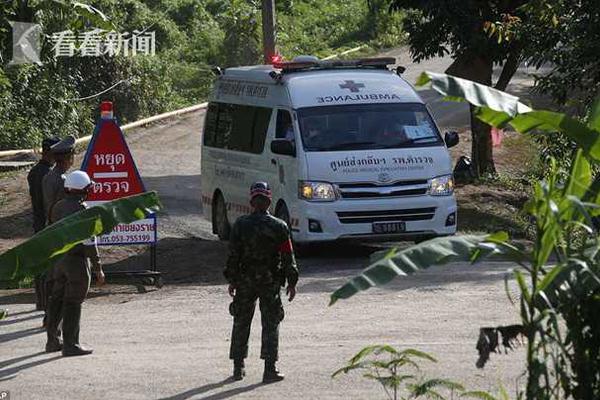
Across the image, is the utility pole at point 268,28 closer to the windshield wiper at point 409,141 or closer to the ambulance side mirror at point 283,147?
the windshield wiper at point 409,141

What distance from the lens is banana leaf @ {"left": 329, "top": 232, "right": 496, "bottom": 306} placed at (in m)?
6.61

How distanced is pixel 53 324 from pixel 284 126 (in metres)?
6.40

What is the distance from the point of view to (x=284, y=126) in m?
17.6

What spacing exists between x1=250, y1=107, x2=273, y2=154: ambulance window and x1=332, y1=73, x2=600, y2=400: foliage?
10.7 meters

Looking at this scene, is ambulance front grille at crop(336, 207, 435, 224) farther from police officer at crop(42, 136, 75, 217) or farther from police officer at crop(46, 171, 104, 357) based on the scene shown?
police officer at crop(46, 171, 104, 357)

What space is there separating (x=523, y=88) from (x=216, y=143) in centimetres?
2172

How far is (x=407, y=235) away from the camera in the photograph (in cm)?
1700

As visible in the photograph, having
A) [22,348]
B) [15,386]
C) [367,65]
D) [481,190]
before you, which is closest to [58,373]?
[15,386]

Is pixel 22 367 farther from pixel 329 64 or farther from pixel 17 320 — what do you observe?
pixel 329 64

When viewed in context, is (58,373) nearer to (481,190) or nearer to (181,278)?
(181,278)

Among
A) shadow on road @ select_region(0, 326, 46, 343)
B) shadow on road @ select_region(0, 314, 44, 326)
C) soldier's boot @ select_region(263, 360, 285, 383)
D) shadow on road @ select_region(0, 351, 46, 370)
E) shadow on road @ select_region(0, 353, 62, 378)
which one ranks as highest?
soldier's boot @ select_region(263, 360, 285, 383)

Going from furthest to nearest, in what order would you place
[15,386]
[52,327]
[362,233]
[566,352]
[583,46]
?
[583,46] < [362,233] < [52,327] < [15,386] < [566,352]

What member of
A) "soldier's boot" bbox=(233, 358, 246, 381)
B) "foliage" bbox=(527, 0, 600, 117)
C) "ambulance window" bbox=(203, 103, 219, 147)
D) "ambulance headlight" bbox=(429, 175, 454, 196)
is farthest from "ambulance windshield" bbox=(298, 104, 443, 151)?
"soldier's boot" bbox=(233, 358, 246, 381)

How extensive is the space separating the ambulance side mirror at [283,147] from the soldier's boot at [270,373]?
6.86m
